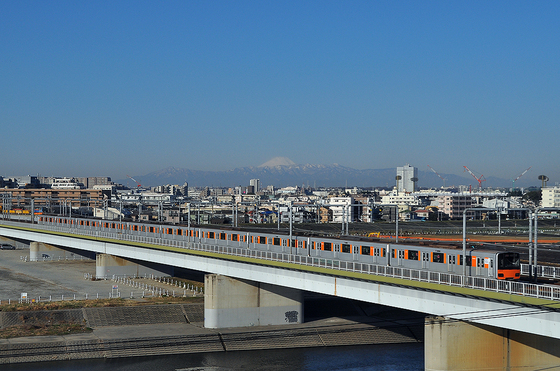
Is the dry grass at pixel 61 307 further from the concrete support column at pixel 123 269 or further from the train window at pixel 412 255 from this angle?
the train window at pixel 412 255

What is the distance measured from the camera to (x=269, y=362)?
56562mm

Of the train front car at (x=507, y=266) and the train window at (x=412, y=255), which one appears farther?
the train window at (x=412, y=255)

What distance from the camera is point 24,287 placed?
8575 cm

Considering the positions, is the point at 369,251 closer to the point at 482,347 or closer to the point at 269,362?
the point at 269,362

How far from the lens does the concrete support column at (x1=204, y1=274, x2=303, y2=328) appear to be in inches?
2532

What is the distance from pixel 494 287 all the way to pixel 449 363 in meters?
5.99

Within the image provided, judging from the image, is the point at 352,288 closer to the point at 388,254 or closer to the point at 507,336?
the point at 388,254

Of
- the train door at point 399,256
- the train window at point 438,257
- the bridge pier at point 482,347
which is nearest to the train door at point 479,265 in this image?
the train window at point 438,257

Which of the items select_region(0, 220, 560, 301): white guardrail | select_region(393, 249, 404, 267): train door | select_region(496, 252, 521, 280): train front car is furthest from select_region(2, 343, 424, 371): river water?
select_region(496, 252, 521, 280): train front car

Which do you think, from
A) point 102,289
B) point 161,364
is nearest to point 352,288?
point 161,364

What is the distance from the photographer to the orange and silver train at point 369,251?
42.0 m

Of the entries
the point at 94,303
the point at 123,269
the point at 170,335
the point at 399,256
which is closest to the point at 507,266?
the point at 399,256

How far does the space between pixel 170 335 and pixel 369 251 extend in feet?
69.7

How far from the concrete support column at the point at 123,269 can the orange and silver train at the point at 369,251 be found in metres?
8.06
